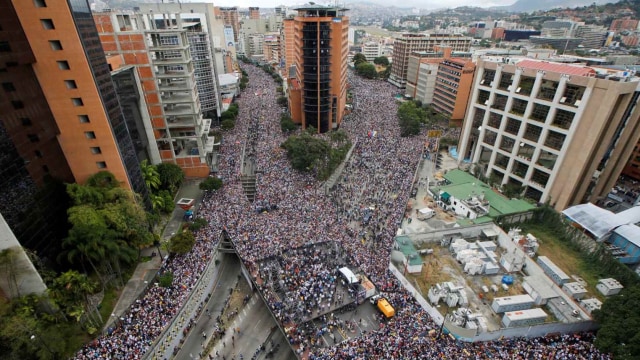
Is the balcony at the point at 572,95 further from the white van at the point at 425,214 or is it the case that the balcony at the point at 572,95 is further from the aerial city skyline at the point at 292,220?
the white van at the point at 425,214

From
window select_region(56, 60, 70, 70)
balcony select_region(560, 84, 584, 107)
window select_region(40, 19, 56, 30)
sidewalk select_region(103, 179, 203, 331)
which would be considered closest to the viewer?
window select_region(40, 19, 56, 30)

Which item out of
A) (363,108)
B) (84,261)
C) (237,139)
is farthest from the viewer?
(363,108)

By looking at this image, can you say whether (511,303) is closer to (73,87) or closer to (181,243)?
(181,243)

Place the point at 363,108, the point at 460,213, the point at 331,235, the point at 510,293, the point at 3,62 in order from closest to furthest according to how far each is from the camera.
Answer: the point at 3,62 < the point at 510,293 < the point at 331,235 < the point at 460,213 < the point at 363,108

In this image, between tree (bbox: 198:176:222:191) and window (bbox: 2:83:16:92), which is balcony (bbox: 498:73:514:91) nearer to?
tree (bbox: 198:176:222:191)

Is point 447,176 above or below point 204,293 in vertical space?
above

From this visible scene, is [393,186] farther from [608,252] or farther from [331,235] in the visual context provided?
[608,252]

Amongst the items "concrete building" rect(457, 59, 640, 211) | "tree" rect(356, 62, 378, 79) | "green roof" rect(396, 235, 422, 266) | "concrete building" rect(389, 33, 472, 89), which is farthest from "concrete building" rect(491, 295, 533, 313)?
"tree" rect(356, 62, 378, 79)

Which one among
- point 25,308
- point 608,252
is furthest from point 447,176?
point 25,308
